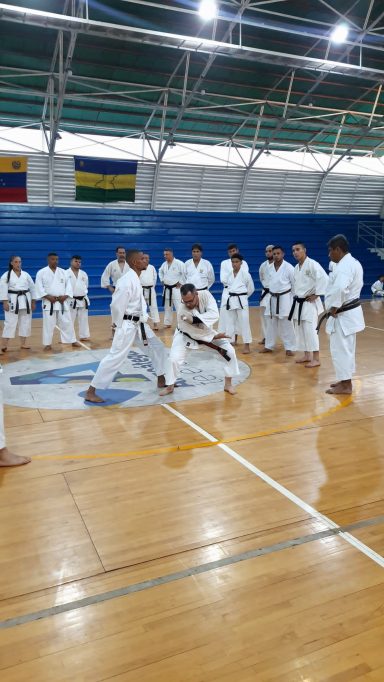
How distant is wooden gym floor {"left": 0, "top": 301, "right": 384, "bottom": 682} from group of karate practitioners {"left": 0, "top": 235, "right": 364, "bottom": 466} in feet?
2.42

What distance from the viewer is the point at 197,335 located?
4.99m

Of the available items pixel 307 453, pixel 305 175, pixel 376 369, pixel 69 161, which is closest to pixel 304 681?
pixel 307 453

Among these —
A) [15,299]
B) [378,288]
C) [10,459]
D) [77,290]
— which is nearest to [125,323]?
[10,459]

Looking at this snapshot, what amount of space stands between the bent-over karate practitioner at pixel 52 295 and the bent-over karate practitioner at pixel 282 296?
311cm

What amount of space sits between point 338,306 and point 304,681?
3639mm

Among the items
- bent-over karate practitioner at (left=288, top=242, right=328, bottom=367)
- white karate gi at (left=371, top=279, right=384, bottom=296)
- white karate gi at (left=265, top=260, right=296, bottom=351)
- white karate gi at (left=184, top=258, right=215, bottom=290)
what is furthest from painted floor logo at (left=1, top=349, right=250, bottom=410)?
white karate gi at (left=371, top=279, right=384, bottom=296)

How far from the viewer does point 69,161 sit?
1325 centimetres

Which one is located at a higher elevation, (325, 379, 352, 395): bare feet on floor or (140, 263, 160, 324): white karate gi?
(140, 263, 160, 324): white karate gi

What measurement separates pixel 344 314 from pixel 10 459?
11.1ft

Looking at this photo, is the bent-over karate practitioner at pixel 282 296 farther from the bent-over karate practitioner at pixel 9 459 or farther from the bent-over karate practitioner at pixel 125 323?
the bent-over karate practitioner at pixel 9 459

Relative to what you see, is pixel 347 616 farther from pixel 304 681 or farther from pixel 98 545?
pixel 98 545

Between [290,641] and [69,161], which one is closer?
[290,641]

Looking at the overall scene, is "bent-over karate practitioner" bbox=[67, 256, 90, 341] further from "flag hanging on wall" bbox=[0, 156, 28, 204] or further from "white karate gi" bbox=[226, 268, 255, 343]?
"flag hanging on wall" bbox=[0, 156, 28, 204]

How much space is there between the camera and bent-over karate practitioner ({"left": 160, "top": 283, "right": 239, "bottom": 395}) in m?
4.95
